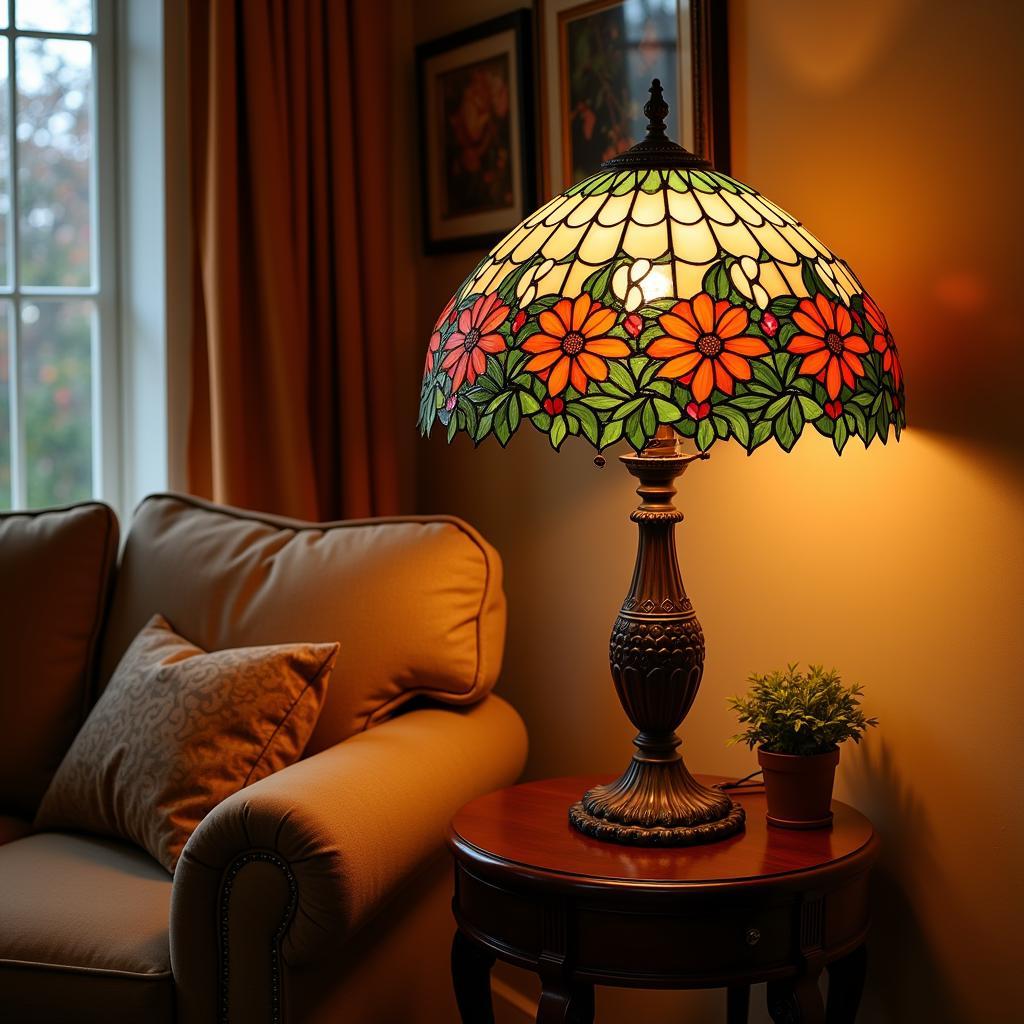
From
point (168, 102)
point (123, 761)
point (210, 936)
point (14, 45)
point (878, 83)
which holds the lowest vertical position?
point (210, 936)

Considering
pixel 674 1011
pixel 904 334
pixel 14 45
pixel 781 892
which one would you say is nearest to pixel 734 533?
pixel 904 334

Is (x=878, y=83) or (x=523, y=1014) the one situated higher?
A: (x=878, y=83)

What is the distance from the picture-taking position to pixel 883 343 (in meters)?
1.32

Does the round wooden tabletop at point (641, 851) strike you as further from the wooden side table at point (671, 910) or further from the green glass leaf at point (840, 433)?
the green glass leaf at point (840, 433)

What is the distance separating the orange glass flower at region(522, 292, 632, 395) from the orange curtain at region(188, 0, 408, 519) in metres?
1.16

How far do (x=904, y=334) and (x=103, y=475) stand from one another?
1.78 m

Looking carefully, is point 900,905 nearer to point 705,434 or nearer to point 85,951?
point 705,434

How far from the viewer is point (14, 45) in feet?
8.32

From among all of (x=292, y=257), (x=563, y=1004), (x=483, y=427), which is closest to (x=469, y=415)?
(x=483, y=427)

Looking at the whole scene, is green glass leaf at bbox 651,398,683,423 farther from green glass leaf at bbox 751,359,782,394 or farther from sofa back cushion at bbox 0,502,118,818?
sofa back cushion at bbox 0,502,118,818

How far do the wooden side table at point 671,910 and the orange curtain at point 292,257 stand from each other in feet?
3.59

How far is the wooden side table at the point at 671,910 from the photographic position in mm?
1305

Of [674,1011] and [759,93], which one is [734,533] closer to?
[759,93]

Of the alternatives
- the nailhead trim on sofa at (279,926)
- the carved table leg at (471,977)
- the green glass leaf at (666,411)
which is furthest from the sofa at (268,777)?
the green glass leaf at (666,411)
